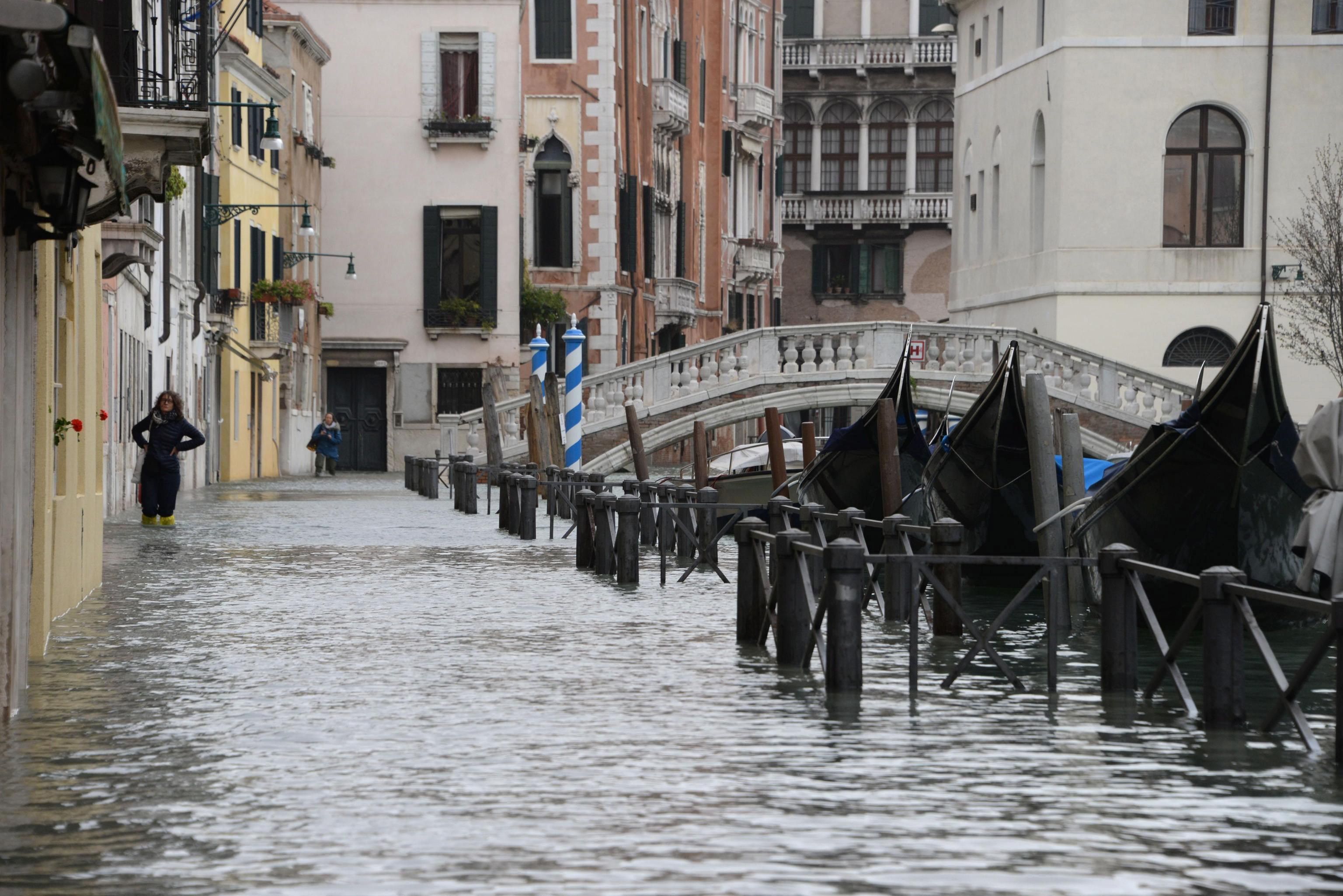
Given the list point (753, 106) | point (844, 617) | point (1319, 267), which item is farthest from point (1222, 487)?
point (753, 106)

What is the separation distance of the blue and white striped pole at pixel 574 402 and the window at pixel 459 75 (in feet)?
50.8

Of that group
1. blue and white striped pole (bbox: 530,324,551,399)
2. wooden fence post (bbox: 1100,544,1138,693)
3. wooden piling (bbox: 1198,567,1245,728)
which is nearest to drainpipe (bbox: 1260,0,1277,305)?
blue and white striped pole (bbox: 530,324,551,399)

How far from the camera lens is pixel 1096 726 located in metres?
9.99

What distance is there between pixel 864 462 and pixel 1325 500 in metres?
8.37

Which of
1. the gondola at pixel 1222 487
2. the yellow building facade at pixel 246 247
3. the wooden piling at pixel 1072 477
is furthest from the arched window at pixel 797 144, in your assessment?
the gondola at pixel 1222 487

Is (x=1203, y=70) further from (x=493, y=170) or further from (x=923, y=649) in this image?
(x=923, y=649)

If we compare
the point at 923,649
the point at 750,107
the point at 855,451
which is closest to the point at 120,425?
the point at 855,451

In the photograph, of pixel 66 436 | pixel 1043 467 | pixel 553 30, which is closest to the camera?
pixel 66 436

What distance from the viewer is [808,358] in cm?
3519

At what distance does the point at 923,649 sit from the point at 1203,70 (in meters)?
26.6

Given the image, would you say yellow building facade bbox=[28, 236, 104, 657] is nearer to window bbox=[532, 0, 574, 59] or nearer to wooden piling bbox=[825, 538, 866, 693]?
wooden piling bbox=[825, 538, 866, 693]

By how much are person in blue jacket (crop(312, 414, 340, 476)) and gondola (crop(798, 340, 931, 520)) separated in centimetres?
2517

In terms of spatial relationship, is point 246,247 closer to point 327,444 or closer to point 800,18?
point 327,444

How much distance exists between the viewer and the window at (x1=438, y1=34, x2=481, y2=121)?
47.5 metres
